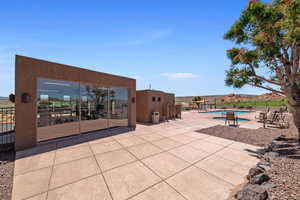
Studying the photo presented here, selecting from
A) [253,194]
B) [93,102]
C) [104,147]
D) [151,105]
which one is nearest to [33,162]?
[104,147]

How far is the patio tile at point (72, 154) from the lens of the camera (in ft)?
11.2

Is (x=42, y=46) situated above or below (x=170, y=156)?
above

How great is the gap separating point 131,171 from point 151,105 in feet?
23.3

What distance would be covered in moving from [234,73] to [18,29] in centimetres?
969

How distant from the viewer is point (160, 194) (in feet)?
6.93

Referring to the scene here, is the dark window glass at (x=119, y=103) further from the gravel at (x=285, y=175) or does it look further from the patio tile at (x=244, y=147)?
the gravel at (x=285, y=175)

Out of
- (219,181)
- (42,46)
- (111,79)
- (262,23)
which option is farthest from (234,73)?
(42,46)

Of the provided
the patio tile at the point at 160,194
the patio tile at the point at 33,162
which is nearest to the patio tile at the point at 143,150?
the patio tile at the point at 160,194

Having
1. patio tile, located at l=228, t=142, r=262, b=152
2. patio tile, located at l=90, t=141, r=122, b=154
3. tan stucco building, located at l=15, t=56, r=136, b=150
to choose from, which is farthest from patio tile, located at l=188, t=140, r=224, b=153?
tan stucco building, located at l=15, t=56, r=136, b=150

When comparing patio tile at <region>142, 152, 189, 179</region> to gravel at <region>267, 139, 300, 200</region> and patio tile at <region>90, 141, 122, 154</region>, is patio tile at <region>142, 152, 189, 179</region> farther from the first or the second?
gravel at <region>267, 139, 300, 200</region>

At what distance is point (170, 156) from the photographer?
11.9 feet

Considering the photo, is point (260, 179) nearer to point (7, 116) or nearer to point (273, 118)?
point (273, 118)

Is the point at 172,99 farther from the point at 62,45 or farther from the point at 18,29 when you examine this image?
the point at 18,29

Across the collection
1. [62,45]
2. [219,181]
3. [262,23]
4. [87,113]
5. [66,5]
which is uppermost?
[66,5]
